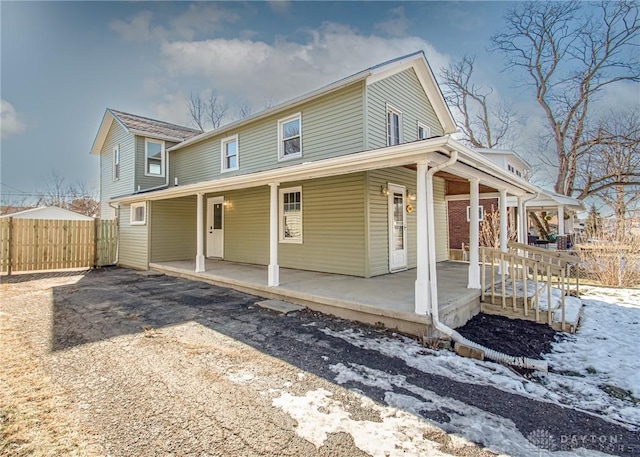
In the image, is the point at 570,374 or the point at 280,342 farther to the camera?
the point at 280,342

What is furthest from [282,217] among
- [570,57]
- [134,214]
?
[570,57]

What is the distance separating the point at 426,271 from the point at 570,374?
2.04 m

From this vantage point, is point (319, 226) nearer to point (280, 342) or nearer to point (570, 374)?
point (280, 342)

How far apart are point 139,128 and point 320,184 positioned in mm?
8436

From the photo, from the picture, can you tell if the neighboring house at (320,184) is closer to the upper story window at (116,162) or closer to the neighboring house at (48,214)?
the upper story window at (116,162)

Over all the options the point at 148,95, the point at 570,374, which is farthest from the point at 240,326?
the point at 148,95

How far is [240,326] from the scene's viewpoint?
187 inches

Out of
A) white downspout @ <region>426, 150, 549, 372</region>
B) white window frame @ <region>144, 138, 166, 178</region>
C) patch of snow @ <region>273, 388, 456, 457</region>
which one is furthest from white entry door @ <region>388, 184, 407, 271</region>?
white window frame @ <region>144, 138, 166, 178</region>

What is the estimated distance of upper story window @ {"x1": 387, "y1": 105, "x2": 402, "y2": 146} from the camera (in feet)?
27.0

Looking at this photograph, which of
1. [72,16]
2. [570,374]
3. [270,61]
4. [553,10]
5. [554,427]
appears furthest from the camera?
[553,10]

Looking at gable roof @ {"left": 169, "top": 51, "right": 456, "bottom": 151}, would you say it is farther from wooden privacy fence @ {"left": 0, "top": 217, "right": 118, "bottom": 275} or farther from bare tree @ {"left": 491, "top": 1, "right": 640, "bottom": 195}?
bare tree @ {"left": 491, "top": 1, "right": 640, "bottom": 195}

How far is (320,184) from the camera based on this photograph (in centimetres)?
809

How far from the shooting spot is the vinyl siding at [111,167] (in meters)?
12.2

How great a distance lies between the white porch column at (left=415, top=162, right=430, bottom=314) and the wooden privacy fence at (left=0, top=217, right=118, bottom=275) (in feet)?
39.2
